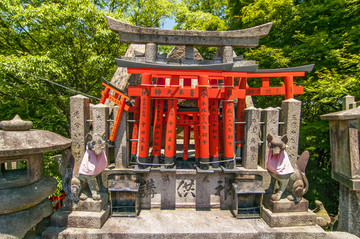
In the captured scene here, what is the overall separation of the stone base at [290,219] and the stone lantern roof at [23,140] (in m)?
4.86

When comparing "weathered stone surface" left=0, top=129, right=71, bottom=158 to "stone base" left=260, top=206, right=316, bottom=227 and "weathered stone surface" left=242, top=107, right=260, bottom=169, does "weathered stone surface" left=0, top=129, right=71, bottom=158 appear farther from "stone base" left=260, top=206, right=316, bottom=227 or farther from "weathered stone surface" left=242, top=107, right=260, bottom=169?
"stone base" left=260, top=206, right=316, bottom=227

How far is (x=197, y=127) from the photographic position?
5566mm

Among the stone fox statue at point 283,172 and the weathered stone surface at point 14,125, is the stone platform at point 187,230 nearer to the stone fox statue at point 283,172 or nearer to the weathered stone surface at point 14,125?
the stone fox statue at point 283,172

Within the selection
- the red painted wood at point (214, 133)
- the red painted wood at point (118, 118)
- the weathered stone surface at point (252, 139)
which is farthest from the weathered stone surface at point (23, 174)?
the weathered stone surface at point (252, 139)

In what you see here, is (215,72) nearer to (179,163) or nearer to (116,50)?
(179,163)

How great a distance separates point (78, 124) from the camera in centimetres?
492

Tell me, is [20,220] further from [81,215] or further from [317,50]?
[317,50]

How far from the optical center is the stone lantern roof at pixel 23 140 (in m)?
3.26

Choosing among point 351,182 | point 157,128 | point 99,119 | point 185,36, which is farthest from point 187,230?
point 185,36

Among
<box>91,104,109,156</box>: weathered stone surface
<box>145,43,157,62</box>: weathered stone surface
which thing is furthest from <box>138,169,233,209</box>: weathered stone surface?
<box>145,43,157,62</box>: weathered stone surface

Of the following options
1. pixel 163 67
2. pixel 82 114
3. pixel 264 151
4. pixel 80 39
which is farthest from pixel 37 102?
pixel 264 151

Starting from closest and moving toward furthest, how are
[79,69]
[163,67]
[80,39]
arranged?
[163,67] → [80,39] → [79,69]

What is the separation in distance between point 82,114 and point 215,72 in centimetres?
360

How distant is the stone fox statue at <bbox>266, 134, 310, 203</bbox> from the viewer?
14.0 ft
